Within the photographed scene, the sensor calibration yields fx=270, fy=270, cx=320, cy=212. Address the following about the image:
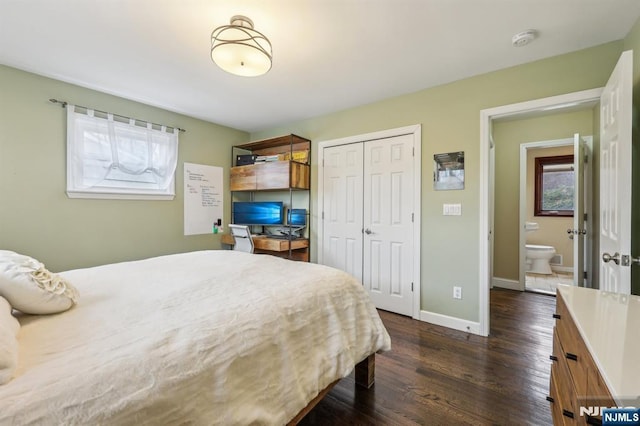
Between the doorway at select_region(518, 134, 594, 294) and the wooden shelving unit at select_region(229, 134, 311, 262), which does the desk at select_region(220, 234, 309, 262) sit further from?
the doorway at select_region(518, 134, 594, 294)

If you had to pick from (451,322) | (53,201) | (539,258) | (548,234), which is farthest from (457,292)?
(53,201)

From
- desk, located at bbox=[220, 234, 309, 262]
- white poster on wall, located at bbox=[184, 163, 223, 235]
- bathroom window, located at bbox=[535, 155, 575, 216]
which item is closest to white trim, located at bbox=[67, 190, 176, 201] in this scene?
white poster on wall, located at bbox=[184, 163, 223, 235]

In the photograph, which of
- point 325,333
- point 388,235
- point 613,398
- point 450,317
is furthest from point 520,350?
point 613,398

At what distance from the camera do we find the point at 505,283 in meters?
4.07

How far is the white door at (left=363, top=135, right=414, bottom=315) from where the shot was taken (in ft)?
9.92

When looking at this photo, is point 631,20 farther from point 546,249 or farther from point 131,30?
point 546,249

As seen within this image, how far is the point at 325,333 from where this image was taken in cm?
142

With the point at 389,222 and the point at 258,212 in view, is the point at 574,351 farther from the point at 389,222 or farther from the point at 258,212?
the point at 258,212

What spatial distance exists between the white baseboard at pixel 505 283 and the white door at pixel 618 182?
2414mm

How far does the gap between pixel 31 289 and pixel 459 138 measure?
319cm

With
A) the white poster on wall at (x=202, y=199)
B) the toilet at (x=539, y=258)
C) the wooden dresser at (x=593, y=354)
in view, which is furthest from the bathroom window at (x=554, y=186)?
the white poster on wall at (x=202, y=199)

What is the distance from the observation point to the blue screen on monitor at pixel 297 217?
385 cm

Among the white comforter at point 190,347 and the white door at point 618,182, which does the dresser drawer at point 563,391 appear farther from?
the white comforter at point 190,347

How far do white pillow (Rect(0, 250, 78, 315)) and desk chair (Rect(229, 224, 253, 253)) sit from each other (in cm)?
232
